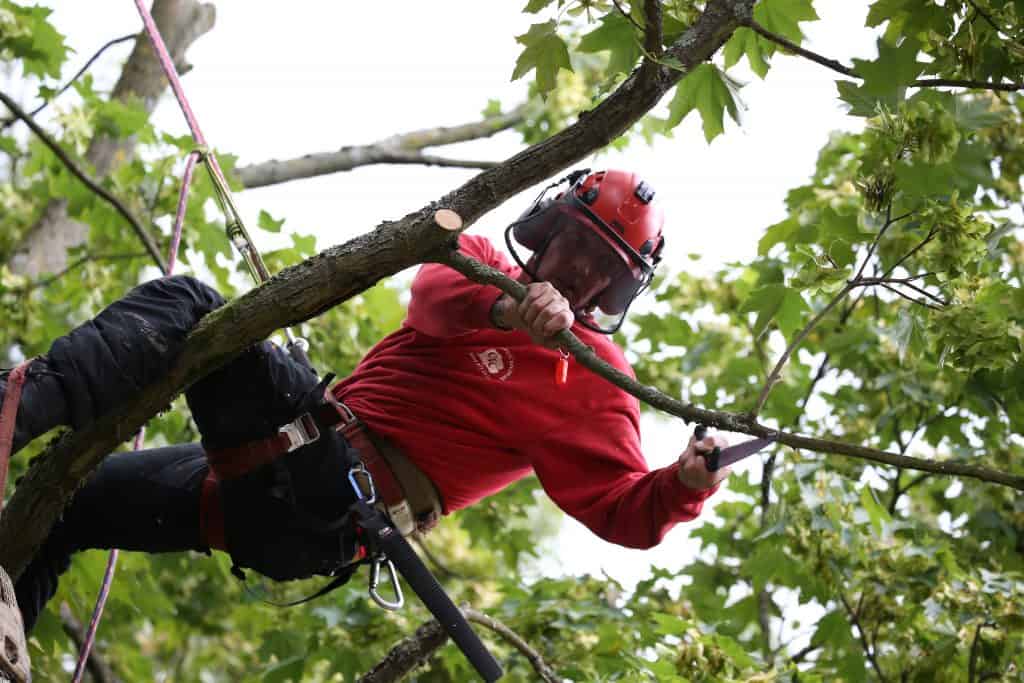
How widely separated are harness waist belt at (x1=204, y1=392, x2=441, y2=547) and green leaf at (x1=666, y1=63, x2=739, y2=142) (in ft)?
4.12

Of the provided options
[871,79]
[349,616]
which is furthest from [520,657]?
[871,79]

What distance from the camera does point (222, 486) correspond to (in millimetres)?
3395

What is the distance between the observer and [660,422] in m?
9.33

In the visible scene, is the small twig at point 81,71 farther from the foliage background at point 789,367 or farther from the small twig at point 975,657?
the small twig at point 975,657

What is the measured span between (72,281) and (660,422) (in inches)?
182

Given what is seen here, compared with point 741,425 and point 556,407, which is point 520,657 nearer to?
point 556,407

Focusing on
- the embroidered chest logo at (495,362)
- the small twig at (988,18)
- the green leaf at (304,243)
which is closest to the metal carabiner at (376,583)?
the embroidered chest logo at (495,362)

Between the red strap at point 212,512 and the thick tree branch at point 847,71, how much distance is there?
6.32 feet

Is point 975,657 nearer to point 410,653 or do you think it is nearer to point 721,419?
point 410,653

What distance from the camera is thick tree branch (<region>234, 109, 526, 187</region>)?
792 cm

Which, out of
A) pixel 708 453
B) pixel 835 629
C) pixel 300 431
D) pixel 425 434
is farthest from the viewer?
pixel 835 629

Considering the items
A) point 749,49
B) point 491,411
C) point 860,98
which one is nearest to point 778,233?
point 749,49

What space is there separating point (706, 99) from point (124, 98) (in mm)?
4618

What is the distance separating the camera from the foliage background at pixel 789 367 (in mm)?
2887
